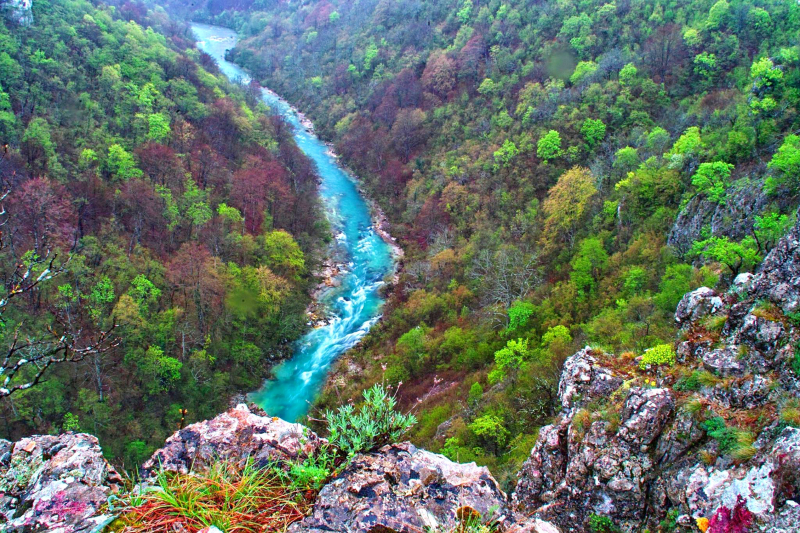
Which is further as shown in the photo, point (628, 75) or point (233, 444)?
point (628, 75)

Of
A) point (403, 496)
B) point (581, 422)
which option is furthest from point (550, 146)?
point (403, 496)

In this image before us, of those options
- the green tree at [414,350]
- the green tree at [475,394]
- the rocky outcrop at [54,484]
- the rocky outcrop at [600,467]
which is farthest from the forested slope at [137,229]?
the rocky outcrop at [600,467]

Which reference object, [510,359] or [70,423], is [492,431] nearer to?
[510,359]

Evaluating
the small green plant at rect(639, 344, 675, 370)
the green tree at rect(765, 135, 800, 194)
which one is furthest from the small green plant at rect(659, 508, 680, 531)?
the green tree at rect(765, 135, 800, 194)

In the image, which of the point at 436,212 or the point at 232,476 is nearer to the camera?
the point at 232,476

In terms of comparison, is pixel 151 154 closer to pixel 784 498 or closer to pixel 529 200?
pixel 529 200

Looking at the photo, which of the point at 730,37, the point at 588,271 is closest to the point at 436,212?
the point at 588,271
